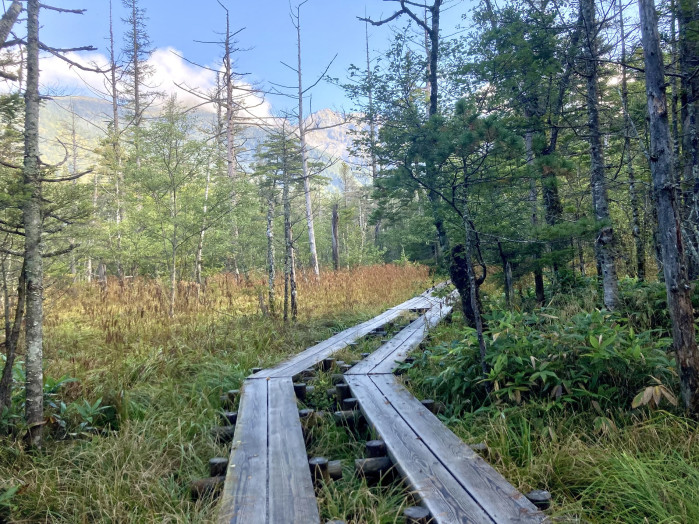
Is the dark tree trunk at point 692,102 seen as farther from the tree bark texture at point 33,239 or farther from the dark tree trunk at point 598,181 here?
the tree bark texture at point 33,239

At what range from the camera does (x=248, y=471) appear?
2605 millimetres

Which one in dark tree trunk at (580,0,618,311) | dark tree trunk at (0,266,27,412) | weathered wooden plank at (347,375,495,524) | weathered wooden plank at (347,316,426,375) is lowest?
weathered wooden plank at (347,375,495,524)

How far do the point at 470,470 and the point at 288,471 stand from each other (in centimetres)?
115

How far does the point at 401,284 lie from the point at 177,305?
7.32m

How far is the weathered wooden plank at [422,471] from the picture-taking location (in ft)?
6.84

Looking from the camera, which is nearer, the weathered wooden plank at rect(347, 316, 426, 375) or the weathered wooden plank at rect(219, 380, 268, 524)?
the weathered wooden plank at rect(219, 380, 268, 524)

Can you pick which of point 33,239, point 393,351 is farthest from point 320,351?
point 33,239

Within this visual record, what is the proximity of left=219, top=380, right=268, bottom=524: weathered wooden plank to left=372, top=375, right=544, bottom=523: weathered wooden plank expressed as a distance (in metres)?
1.16

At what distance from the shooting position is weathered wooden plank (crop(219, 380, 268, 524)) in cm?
216

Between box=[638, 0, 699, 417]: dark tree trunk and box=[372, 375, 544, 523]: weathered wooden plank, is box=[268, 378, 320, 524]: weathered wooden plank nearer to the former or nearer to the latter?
box=[372, 375, 544, 523]: weathered wooden plank

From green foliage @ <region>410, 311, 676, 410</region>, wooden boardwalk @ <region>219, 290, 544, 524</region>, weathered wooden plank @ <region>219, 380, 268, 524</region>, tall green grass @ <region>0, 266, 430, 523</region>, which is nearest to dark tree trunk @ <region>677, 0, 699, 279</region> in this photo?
green foliage @ <region>410, 311, 676, 410</region>

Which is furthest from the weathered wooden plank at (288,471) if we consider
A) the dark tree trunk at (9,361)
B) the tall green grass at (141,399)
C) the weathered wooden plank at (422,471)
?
the dark tree trunk at (9,361)

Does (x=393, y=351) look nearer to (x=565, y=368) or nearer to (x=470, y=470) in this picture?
(x=565, y=368)

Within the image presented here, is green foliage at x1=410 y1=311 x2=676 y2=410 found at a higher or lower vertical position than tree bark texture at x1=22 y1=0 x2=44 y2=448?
lower
